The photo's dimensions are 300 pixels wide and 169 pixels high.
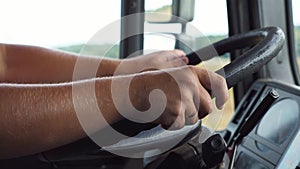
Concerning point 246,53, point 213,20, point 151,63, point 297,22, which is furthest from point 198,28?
point 246,53

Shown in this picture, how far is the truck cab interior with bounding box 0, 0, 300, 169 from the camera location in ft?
2.59

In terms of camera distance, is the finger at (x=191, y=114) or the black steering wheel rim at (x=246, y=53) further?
the black steering wheel rim at (x=246, y=53)

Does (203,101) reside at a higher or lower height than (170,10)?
lower

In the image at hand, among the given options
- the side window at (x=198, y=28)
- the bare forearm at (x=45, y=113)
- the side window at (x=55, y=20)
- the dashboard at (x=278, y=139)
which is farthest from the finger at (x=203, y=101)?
the side window at (x=55, y=20)

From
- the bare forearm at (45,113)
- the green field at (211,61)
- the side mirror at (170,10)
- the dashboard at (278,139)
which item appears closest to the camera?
the bare forearm at (45,113)

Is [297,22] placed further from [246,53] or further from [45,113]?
[45,113]

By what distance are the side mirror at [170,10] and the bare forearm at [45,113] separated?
1125 mm

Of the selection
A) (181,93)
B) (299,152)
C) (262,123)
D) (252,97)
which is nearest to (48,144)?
(181,93)

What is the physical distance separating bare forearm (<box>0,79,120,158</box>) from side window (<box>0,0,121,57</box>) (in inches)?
40.4

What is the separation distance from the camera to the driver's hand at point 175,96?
666 mm

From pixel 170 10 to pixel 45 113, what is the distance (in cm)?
126

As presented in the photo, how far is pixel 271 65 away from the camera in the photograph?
72.8 inches

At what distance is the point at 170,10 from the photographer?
1841 millimetres

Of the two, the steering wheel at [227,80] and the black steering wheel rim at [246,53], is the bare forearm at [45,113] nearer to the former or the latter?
the steering wheel at [227,80]
